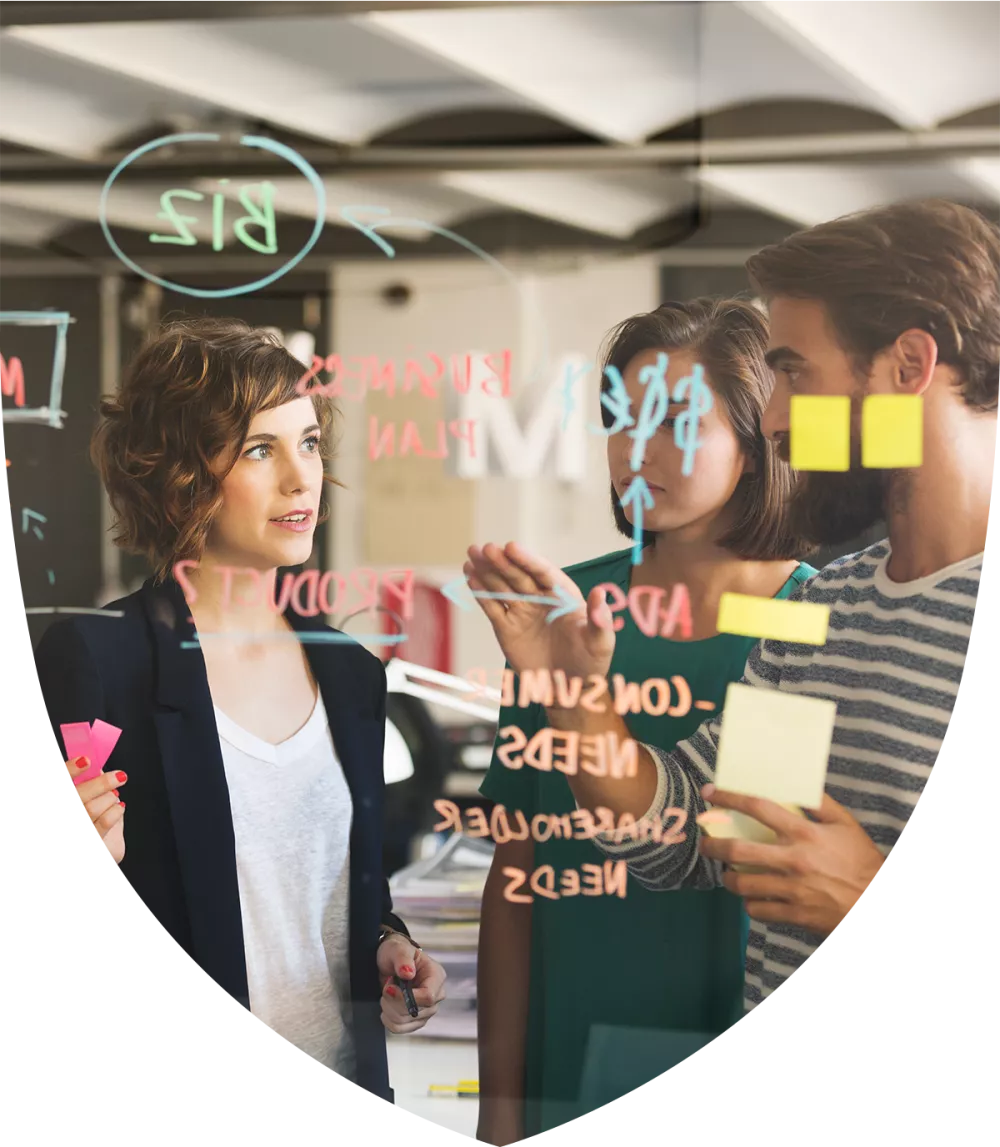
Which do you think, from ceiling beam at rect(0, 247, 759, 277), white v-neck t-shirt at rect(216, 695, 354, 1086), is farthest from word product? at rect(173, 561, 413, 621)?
ceiling beam at rect(0, 247, 759, 277)

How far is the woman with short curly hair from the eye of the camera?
1421mm

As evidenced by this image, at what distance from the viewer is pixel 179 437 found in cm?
143

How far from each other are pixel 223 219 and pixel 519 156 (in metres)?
0.35

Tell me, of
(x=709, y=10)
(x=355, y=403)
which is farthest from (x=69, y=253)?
(x=709, y=10)

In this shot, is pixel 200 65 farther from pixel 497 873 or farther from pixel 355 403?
pixel 497 873

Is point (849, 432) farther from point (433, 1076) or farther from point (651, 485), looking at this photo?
point (433, 1076)

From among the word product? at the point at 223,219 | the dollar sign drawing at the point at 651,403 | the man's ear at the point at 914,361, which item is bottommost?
the dollar sign drawing at the point at 651,403

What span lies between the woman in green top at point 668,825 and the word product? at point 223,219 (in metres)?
0.42

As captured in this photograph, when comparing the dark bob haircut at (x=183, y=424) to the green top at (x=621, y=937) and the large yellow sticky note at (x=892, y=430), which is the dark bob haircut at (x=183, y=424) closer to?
the green top at (x=621, y=937)

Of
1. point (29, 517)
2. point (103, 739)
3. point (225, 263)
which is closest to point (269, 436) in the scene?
point (225, 263)

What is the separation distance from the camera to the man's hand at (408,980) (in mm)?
1434

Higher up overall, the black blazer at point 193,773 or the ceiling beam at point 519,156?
the ceiling beam at point 519,156

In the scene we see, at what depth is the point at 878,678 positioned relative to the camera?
4.30ft

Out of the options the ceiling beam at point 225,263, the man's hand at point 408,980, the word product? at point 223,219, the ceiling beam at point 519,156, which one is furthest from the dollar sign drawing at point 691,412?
the man's hand at point 408,980
